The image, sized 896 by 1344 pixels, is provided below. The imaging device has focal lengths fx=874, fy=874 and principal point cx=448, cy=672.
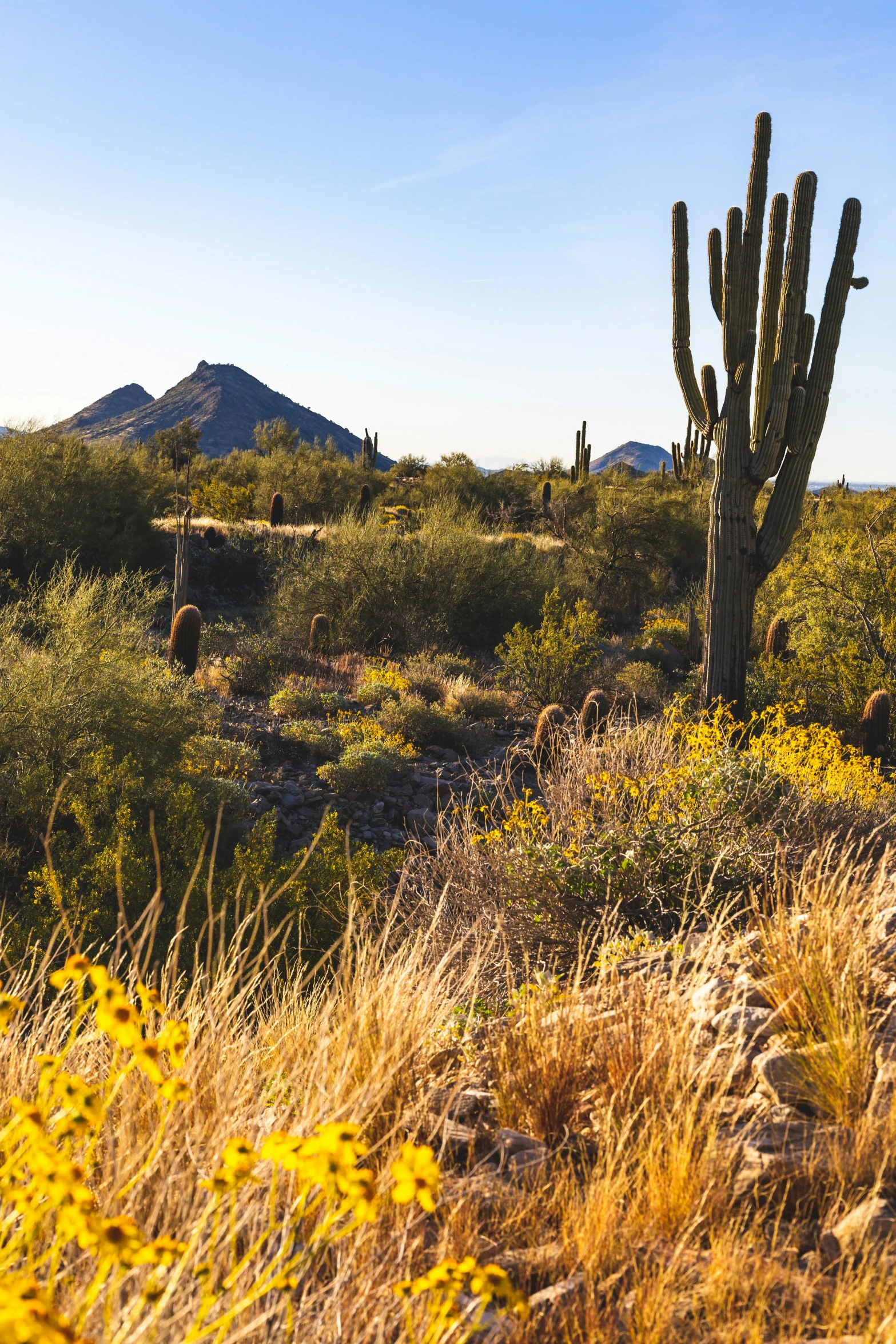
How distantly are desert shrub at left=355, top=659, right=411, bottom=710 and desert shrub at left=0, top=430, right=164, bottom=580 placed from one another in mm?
6178

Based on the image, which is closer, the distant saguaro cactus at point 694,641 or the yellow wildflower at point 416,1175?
the yellow wildflower at point 416,1175

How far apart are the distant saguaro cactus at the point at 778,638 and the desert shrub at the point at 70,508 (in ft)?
38.2

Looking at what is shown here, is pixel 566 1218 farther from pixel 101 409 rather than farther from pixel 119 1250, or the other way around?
pixel 101 409

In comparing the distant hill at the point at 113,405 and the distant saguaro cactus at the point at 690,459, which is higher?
the distant hill at the point at 113,405

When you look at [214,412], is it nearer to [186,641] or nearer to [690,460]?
[690,460]

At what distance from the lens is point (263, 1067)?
2.68 metres

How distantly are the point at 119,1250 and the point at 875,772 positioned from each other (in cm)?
704

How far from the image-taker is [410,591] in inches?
637

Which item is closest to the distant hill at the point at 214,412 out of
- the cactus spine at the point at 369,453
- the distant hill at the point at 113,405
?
the distant hill at the point at 113,405

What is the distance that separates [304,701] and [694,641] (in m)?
7.99

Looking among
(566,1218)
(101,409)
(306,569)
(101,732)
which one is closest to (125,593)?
(101,732)

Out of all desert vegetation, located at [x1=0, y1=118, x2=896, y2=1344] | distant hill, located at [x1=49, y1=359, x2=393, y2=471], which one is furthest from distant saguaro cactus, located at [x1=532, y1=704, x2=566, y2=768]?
distant hill, located at [x1=49, y1=359, x2=393, y2=471]

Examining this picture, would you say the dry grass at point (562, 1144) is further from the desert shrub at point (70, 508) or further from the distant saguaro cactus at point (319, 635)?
the desert shrub at point (70, 508)

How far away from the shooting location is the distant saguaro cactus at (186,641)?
11516mm
